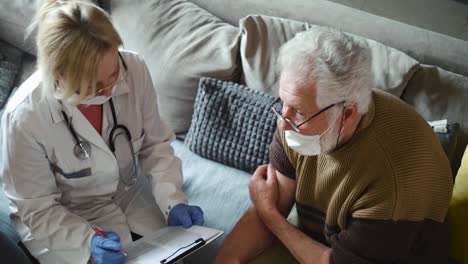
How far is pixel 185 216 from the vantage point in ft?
5.14

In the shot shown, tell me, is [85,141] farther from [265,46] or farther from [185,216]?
[265,46]

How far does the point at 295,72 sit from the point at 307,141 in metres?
0.21

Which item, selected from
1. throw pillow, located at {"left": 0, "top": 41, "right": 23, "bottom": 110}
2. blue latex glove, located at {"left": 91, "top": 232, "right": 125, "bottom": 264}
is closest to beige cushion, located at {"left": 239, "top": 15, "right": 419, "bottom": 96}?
blue latex glove, located at {"left": 91, "top": 232, "right": 125, "bottom": 264}

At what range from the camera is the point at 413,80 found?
1765 millimetres

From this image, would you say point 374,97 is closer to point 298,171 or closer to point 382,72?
→ point 298,171

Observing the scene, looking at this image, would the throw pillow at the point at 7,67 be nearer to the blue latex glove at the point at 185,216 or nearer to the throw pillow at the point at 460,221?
the blue latex glove at the point at 185,216

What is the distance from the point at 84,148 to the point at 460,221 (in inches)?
45.5

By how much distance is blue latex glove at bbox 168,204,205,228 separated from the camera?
5.13 feet

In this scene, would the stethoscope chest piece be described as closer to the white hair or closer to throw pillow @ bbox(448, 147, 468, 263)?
the white hair

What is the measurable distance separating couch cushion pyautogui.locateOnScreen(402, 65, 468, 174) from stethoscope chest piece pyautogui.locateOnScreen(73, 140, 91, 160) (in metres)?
1.15

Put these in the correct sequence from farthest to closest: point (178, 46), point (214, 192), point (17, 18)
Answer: point (17, 18) < point (178, 46) < point (214, 192)

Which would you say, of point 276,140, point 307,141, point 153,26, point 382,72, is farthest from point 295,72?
point 153,26

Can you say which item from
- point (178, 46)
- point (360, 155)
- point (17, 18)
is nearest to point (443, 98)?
point (360, 155)

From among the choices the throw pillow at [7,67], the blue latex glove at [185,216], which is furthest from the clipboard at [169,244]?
the throw pillow at [7,67]
